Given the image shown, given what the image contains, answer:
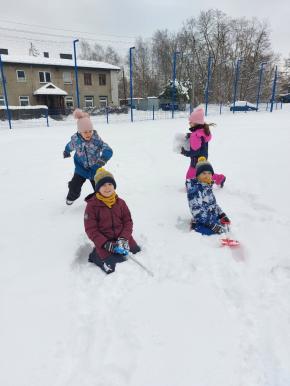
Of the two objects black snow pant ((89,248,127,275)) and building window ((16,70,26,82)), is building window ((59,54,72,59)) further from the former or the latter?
black snow pant ((89,248,127,275))

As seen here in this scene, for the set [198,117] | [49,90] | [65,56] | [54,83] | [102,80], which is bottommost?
[198,117]

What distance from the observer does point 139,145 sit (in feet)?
29.8

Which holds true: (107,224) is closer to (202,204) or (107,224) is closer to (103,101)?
(202,204)

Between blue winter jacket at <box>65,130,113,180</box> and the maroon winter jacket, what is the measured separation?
1.09m

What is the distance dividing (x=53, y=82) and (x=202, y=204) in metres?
31.4

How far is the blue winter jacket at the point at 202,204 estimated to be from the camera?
3.43 metres

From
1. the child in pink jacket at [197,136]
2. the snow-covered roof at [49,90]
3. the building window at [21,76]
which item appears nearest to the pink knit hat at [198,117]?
the child in pink jacket at [197,136]

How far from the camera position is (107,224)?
2.87m

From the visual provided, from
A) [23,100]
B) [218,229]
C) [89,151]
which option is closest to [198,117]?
[89,151]

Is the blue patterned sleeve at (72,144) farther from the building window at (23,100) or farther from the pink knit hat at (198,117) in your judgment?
the building window at (23,100)

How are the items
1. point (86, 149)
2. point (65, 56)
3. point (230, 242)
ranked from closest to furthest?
point (230, 242), point (86, 149), point (65, 56)

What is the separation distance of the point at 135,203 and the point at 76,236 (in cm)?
118

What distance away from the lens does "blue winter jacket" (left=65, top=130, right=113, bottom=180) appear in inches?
153

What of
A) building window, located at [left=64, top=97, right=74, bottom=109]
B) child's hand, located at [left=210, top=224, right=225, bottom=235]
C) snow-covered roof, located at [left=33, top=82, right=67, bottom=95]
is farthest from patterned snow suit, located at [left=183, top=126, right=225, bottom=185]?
building window, located at [left=64, top=97, right=74, bottom=109]
